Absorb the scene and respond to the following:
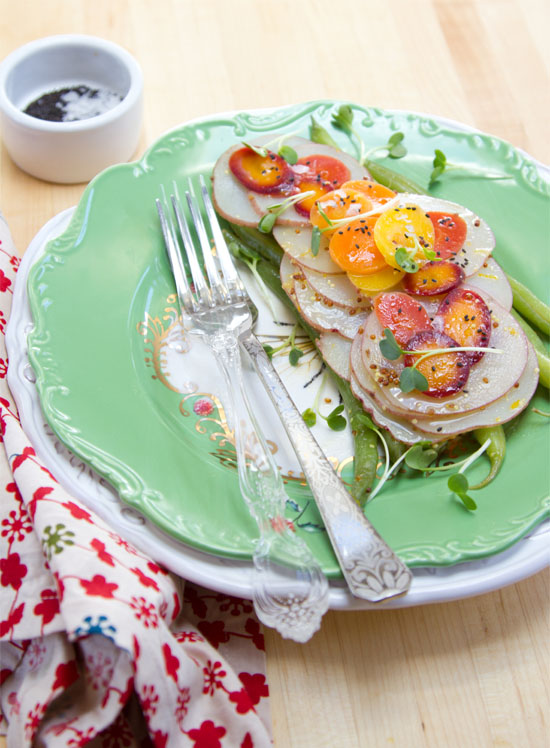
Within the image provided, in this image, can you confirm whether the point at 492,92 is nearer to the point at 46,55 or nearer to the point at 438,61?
the point at 438,61

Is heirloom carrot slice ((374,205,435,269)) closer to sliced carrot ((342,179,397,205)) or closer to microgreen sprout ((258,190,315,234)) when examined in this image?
sliced carrot ((342,179,397,205))

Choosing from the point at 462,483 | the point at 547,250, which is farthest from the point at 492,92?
the point at 462,483

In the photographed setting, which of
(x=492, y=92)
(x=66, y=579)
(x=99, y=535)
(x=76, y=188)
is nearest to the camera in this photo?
(x=66, y=579)

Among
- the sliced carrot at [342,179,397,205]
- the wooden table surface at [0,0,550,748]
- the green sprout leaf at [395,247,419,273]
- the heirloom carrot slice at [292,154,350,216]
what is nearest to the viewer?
the green sprout leaf at [395,247,419,273]

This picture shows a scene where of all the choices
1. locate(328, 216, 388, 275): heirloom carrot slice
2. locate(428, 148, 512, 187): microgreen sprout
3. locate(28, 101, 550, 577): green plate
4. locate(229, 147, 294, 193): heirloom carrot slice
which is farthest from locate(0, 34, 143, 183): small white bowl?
locate(428, 148, 512, 187): microgreen sprout

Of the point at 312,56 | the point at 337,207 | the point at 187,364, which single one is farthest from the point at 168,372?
the point at 312,56
